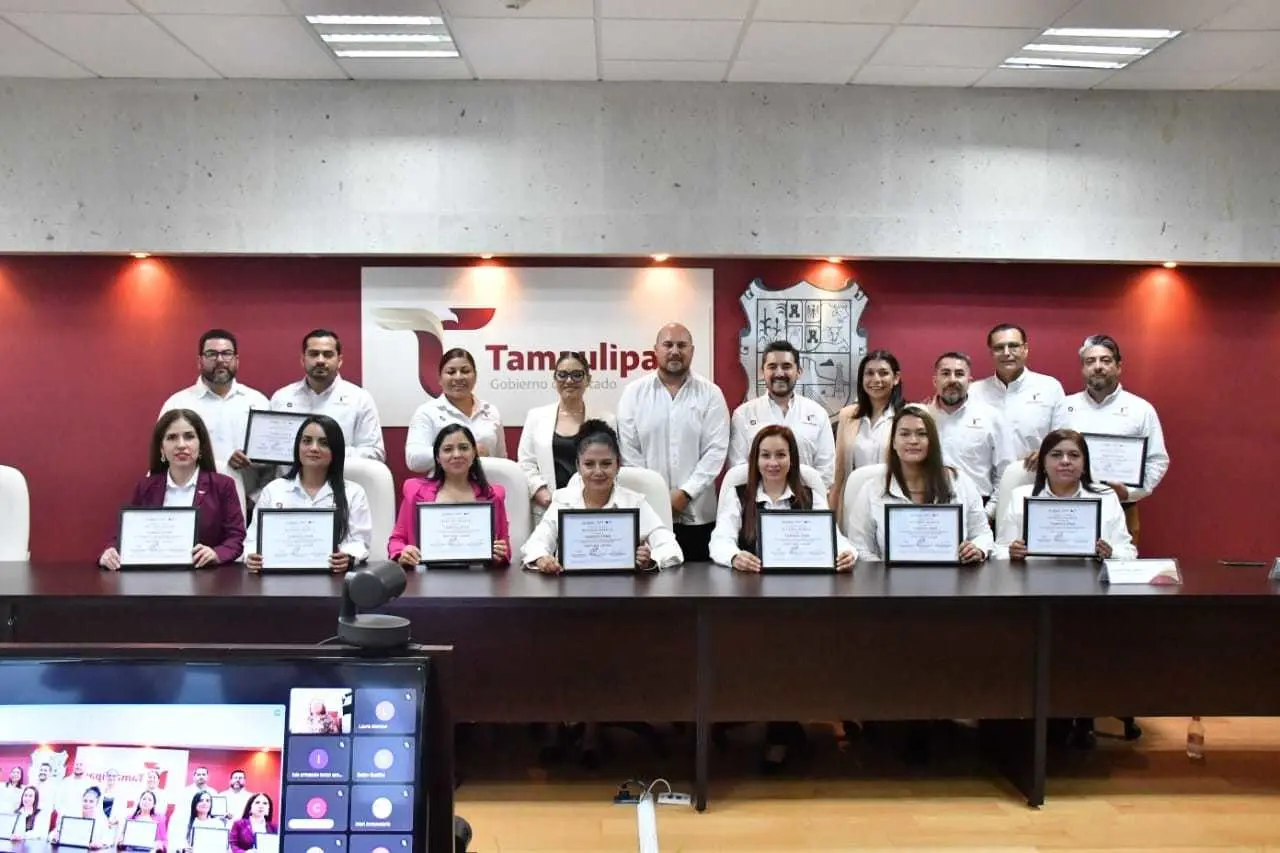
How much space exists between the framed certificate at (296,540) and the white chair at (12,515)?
1.20 m

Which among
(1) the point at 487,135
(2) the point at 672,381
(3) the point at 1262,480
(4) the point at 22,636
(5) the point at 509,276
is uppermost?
(1) the point at 487,135

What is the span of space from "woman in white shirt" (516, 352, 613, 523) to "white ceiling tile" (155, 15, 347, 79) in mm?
1855

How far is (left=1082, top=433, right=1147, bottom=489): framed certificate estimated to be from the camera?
13.5 feet

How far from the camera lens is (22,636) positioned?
2.69 meters

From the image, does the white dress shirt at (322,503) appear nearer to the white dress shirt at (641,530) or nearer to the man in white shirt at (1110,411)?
the white dress shirt at (641,530)

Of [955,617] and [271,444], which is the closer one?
[955,617]

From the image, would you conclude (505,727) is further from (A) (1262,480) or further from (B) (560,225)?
(A) (1262,480)

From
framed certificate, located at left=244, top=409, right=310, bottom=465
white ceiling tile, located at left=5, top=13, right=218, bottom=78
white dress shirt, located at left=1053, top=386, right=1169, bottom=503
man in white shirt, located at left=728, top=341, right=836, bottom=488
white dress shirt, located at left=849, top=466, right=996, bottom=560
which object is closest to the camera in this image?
white dress shirt, located at left=849, top=466, right=996, bottom=560

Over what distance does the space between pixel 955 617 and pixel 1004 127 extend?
307 centimetres

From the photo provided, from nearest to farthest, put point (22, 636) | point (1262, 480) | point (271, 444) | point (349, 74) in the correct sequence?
point (22, 636) → point (271, 444) → point (349, 74) → point (1262, 480)

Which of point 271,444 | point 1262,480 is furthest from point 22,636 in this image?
point 1262,480

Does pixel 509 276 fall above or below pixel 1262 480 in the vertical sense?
above

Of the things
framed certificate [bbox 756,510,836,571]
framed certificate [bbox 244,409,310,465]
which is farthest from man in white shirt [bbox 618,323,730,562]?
framed certificate [bbox 244,409,310,465]

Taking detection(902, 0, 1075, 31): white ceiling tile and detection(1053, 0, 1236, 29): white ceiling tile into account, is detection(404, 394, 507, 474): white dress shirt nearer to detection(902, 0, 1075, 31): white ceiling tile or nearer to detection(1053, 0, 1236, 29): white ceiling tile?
detection(902, 0, 1075, 31): white ceiling tile
